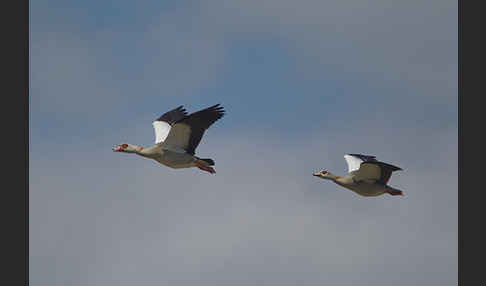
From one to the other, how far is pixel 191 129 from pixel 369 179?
7049 mm

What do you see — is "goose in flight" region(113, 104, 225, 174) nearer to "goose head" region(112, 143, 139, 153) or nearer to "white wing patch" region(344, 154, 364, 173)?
"goose head" region(112, 143, 139, 153)

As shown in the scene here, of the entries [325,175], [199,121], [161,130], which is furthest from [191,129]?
[325,175]

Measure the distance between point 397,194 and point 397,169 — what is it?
1676mm

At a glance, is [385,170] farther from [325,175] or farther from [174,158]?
[174,158]

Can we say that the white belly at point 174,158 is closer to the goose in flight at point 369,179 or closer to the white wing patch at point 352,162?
the goose in flight at point 369,179

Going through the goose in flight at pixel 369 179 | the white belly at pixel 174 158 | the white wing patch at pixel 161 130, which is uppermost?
the white wing patch at pixel 161 130

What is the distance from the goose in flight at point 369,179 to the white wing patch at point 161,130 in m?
6.46

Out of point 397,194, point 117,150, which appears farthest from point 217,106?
point 397,194

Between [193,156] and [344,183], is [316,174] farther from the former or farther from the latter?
[193,156]

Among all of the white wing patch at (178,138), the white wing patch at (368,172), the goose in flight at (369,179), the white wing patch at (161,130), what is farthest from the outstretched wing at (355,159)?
the white wing patch at (161,130)

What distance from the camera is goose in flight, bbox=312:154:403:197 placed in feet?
114

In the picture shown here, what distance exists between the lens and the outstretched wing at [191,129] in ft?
109

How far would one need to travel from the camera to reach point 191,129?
33.7m

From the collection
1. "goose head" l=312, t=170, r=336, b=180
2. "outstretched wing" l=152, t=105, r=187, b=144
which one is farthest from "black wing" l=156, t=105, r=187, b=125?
"goose head" l=312, t=170, r=336, b=180
